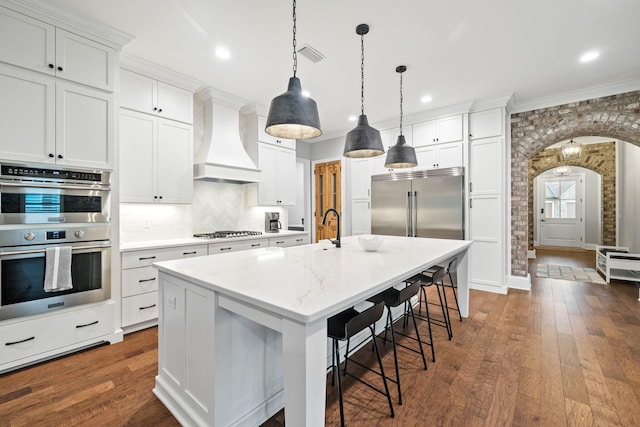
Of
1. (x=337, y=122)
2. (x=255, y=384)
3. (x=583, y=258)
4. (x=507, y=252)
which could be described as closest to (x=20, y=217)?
(x=255, y=384)

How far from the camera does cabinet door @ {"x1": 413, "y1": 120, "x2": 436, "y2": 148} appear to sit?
179 inches

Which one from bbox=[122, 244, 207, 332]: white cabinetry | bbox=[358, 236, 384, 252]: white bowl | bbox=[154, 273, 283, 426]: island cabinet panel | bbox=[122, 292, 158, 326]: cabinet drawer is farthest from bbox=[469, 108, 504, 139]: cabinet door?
bbox=[122, 292, 158, 326]: cabinet drawer

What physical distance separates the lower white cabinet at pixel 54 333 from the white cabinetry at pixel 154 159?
1.16 m

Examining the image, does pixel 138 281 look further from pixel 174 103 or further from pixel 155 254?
pixel 174 103

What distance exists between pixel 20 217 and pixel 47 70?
117 cm

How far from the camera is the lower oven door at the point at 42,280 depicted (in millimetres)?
2091

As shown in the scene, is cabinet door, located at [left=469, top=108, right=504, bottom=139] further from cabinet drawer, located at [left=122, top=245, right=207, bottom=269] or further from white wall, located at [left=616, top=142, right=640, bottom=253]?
cabinet drawer, located at [left=122, top=245, right=207, bottom=269]

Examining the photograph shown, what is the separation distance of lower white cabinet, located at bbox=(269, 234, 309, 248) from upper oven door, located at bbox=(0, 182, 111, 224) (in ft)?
6.82

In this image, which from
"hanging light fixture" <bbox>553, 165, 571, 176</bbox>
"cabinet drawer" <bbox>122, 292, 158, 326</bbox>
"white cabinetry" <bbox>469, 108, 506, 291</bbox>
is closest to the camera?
"cabinet drawer" <bbox>122, 292, 158, 326</bbox>

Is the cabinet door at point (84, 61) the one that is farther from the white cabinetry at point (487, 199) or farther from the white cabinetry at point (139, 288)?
the white cabinetry at point (487, 199)

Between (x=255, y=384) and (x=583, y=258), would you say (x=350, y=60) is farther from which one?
(x=583, y=258)

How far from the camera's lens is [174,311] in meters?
1.66

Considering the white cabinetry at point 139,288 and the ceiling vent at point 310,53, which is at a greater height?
the ceiling vent at point 310,53

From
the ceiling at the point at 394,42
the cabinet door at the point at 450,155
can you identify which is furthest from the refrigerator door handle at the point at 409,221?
the ceiling at the point at 394,42
